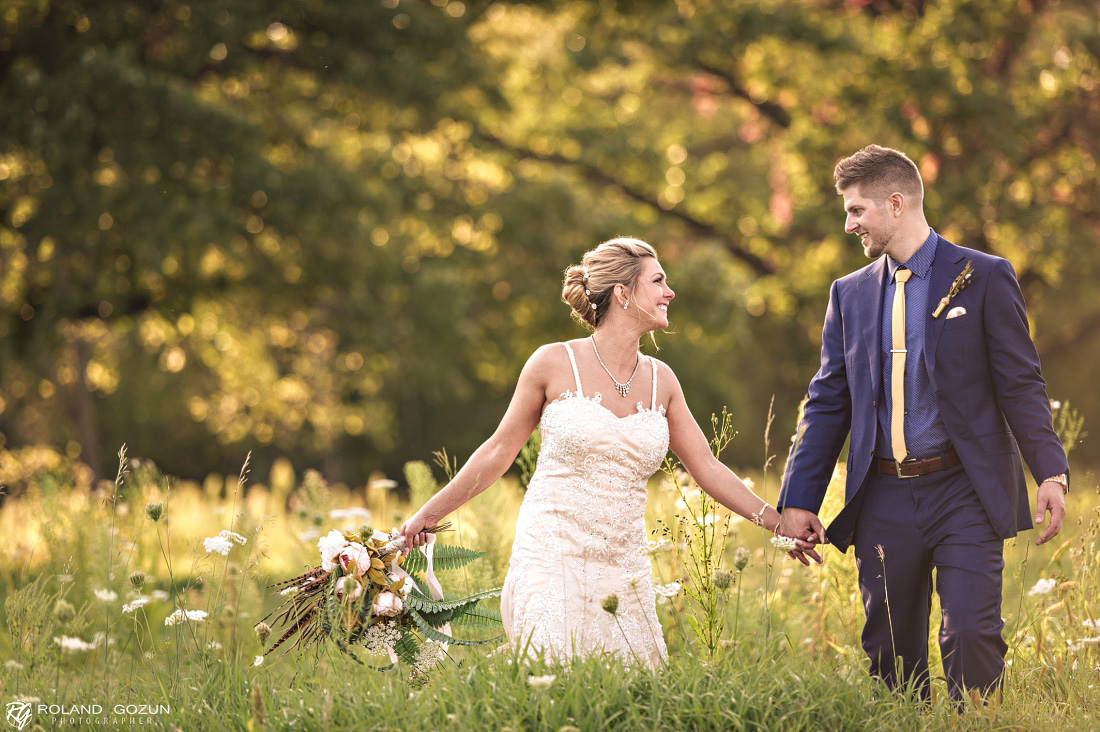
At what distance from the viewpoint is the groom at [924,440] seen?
→ 11.1ft

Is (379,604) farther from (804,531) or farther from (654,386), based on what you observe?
(804,531)

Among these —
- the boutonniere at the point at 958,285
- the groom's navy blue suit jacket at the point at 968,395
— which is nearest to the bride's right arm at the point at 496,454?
the groom's navy blue suit jacket at the point at 968,395

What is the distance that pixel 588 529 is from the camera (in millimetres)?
3795

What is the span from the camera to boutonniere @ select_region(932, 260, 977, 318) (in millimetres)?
3561

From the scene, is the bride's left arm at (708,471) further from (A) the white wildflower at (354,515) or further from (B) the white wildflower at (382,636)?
(A) the white wildflower at (354,515)

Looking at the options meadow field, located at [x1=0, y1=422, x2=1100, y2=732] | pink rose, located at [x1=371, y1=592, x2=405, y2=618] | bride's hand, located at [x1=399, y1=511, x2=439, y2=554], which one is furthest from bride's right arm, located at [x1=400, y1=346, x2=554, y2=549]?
meadow field, located at [x1=0, y1=422, x2=1100, y2=732]

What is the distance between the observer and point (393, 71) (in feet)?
38.2

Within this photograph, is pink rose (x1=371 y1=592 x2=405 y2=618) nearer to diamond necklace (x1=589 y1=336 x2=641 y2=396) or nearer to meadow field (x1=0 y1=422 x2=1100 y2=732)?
meadow field (x1=0 y1=422 x2=1100 y2=732)

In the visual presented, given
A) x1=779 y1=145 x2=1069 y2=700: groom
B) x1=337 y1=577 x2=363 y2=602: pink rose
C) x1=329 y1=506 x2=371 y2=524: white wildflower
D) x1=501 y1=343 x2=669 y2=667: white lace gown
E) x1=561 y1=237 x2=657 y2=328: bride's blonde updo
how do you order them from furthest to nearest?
x1=329 y1=506 x2=371 y2=524: white wildflower < x1=561 y1=237 x2=657 y2=328: bride's blonde updo < x1=501 y1=343 x2=669 y2=667: white lace gown < x1=779 y1=145 x2=1069 y2=700: groom < x1=337 y1=577 x2=363 y2=602: pink rose

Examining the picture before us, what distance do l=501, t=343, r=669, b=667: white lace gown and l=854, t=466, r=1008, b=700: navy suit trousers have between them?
32.4 inches

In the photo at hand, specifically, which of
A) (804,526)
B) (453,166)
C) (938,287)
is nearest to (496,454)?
(804,526)

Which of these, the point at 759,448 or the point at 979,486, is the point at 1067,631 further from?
the point at 759,448

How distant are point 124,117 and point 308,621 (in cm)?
851

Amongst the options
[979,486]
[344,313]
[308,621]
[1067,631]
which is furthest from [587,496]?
[344,313]
